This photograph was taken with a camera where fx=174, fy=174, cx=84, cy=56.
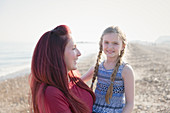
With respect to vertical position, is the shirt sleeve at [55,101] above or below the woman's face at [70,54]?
below

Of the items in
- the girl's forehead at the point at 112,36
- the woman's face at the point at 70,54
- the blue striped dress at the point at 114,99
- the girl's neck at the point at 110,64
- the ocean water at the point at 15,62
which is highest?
the girl's forehead at the point at 112,36

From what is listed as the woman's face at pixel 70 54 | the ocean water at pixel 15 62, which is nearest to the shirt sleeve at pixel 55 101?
the woman's face at pixel 70 54

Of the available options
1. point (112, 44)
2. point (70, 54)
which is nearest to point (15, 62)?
point (112, 44)

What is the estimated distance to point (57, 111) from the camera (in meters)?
1.61

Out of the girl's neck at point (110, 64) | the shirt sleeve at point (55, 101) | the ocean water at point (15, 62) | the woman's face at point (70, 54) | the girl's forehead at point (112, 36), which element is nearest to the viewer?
the shirt sleeve at point (55, 101)

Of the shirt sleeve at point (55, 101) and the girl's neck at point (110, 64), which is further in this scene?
the girl's neck at point (110, 64)

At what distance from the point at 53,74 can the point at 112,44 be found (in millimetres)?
1025

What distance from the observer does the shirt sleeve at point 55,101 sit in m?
1.61

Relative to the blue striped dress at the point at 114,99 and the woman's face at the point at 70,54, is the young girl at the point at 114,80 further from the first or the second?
the woman's face at the point at 70,54

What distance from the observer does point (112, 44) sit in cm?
242

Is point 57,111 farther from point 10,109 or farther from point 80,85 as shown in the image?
point 10,109

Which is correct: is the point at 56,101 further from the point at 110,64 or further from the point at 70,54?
the point at 110,64

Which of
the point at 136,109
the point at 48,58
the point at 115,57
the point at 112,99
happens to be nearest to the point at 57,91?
the point at 48,58

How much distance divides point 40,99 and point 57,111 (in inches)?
7.6
